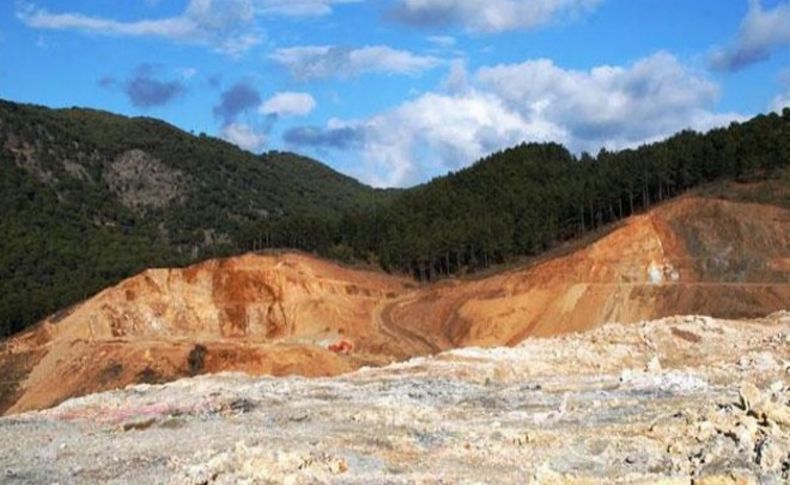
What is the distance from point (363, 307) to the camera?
295 feet

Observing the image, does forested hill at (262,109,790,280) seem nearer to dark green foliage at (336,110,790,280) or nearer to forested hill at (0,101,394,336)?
dark green foliage at (336,110,790,280)

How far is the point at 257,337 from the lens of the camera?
88.2m

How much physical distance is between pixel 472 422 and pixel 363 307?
50.5 meters

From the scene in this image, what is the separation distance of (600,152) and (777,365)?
89167 mm

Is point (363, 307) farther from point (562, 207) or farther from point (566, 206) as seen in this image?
point (566, 206)

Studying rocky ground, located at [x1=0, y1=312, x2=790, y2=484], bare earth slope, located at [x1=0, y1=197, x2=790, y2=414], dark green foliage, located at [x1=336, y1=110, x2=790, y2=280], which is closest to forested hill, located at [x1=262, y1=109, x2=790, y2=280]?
dark green foliage, located at [x1=336, y1=110, x2=790, y2=280]

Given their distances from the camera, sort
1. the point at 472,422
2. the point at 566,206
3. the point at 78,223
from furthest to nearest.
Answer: the point at 78,223 → the point at 566,206 → the point at 472,422

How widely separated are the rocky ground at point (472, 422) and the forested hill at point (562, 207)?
41.6 m

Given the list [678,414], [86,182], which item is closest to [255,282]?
[678,414]

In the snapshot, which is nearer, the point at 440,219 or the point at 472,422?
the point at 472,422

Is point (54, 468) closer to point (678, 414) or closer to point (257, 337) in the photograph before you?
point (678, 414)

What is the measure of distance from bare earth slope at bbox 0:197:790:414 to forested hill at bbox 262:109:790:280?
10818mm

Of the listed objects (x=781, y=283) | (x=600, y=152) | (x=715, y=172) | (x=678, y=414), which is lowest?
(x=678, y=414)

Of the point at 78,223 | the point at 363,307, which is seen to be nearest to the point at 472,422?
the point at 363,307
